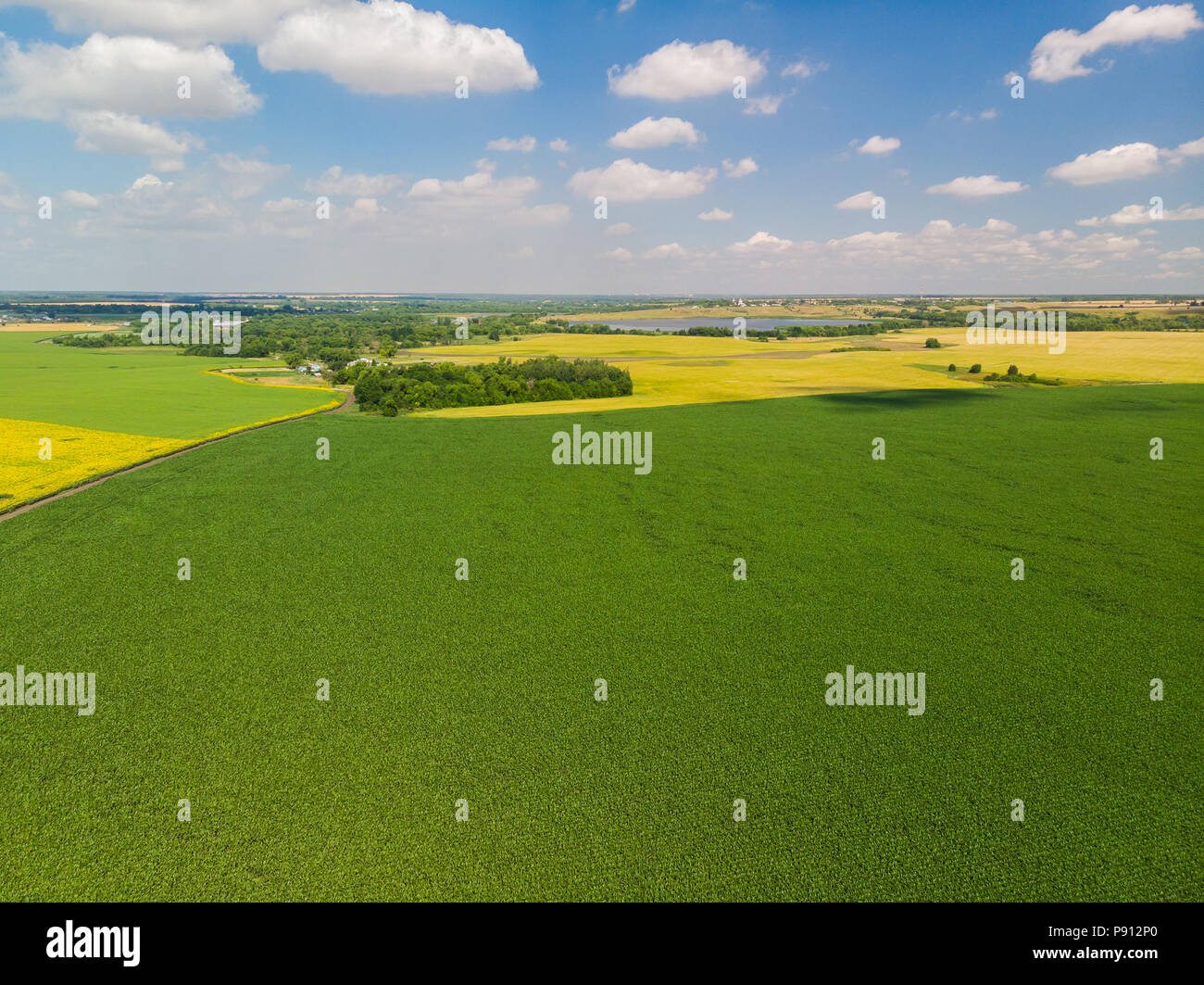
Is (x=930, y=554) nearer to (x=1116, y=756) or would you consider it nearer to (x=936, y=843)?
(x=1116, y=756)

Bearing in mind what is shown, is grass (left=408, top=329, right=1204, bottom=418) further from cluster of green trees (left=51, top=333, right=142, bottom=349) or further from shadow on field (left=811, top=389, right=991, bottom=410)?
cluster of green trees (left=51, top=333, right=142, bottom=349)

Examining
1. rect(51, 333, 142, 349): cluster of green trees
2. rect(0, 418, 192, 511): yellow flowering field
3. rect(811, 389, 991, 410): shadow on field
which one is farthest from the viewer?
rect(51, 333, 142, 349): cluster of green trees

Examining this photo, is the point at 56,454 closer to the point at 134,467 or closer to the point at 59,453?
the point at 59,453

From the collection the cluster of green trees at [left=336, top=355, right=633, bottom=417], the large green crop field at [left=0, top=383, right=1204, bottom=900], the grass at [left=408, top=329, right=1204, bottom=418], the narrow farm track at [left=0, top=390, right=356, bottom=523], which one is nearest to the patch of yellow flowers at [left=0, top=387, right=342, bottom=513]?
the narrow farm track at [left=0, top=390, right=356, bottom=523]

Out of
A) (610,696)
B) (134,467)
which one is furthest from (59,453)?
(610,696)

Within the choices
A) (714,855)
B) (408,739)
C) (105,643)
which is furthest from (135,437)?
(714,855)

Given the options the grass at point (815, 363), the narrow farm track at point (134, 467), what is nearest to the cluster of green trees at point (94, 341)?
the grass at point (815, 363)

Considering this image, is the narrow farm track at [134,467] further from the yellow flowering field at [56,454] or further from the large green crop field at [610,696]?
the large green crop field at [610,696]
